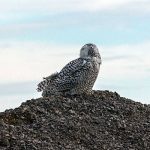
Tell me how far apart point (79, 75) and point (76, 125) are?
3017mm

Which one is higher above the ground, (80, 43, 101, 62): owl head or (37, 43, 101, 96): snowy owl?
(80, 43, 101, 62): owl head

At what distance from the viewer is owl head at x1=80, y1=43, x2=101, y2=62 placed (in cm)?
1950

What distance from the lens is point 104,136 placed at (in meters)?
16.1

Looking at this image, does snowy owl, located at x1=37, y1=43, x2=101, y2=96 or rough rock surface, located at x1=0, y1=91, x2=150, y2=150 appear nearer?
rough rock surface, located at x1=0, y1=91, x2=150, y2=150

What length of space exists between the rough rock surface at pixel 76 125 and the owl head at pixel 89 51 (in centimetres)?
112

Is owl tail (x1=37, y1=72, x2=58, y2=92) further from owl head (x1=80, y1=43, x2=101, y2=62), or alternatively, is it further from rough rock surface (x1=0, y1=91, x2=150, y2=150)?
rough rock surface (x1=0, y1=91, x2=150, y2=150)

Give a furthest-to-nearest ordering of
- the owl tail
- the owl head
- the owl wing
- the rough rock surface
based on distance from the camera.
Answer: the owl tail
the owl head
the owl wing
the rough rock surface

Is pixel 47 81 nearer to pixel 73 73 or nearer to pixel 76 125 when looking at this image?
pixel 73 73

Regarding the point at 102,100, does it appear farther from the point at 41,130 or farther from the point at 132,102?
the point at 41,130

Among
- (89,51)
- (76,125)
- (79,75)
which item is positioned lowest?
(76,125)

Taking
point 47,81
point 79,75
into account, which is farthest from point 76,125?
point 47,81

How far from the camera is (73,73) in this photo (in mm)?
19141

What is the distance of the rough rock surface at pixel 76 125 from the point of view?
15.1 metres

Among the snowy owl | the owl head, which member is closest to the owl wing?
the snowy owl
